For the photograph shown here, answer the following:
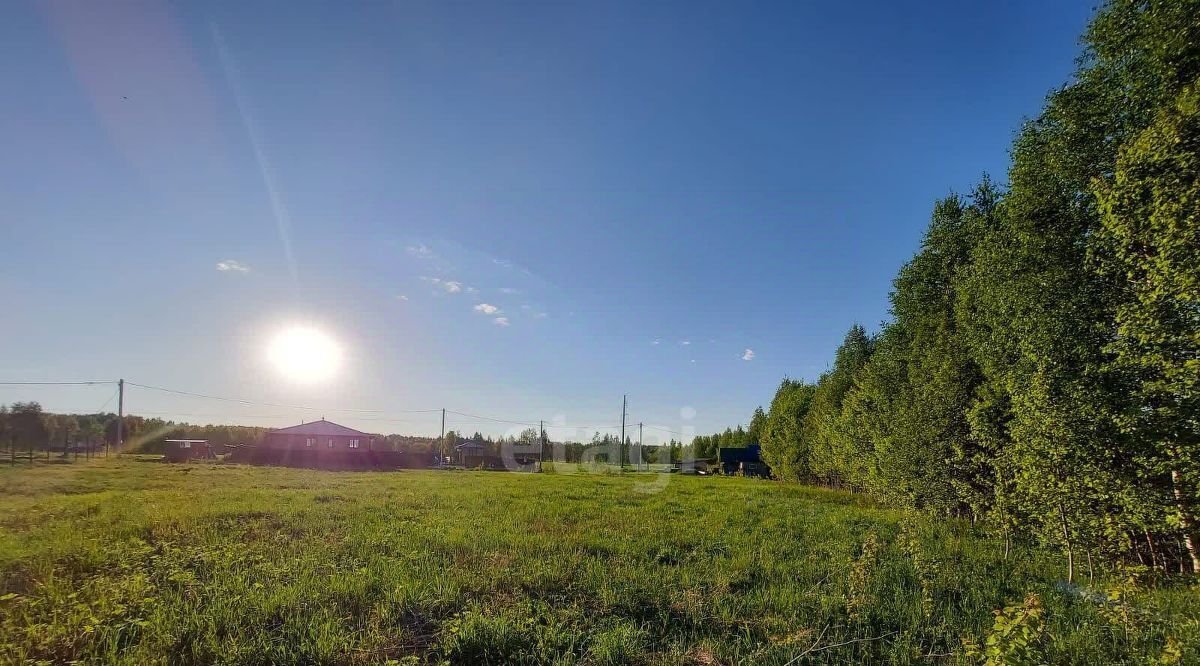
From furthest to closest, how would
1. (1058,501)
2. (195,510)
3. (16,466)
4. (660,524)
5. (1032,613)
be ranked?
(16,466) < (660,524) < (195,510) < (1058,501) < (1032,613)

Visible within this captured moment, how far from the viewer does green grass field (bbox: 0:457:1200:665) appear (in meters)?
4.52

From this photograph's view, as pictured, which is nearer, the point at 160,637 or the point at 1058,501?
the point at 160,637

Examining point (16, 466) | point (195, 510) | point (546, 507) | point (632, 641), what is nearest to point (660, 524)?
point (546, 507)

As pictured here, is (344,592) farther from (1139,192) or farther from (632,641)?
(1139,192)

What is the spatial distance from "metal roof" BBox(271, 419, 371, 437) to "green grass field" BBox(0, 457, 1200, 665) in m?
33.0

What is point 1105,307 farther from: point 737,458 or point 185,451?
point 185,451

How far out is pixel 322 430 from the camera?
41.4 m

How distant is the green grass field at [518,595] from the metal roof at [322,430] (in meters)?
33.0

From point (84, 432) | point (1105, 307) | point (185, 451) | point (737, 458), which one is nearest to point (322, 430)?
point (185, 451)

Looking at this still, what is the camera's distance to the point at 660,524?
11602mm

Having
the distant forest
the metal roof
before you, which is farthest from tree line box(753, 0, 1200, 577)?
the metal roof

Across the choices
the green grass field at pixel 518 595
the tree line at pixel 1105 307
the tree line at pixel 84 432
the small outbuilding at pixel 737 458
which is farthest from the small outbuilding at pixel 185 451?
the small outbuilding at pixel 737 458

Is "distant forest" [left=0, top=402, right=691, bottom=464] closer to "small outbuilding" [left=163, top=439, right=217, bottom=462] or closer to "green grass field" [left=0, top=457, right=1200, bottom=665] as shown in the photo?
"small outbuilding" [left=163, top=439, right=217, bottom=462]

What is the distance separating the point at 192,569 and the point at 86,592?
1245 mm
